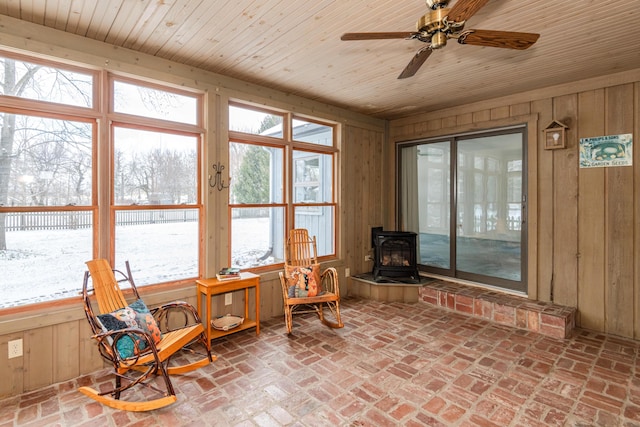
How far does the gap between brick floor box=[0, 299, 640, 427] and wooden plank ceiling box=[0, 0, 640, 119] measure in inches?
109

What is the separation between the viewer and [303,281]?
12.3 feet

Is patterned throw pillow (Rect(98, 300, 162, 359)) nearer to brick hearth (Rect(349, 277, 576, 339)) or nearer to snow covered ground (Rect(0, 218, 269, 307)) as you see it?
snow covered ground (Rect(0, 218, 269, 307))

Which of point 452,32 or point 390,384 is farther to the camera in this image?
point 390,384

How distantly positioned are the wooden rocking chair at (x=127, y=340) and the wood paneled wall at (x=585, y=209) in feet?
12.9

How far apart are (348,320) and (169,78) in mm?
3220

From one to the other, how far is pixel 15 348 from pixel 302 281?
2432 mm

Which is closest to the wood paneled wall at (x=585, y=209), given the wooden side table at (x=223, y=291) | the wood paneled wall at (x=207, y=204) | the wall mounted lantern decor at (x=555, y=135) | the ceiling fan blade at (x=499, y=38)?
the wall mounted lantern decor at (x=555, y=135)

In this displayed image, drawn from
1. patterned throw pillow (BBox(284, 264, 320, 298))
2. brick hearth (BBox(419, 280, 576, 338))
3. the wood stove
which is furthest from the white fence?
brick hearth (BBox(419, 280, 576, 338))

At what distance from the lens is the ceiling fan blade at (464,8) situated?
1.80 meters

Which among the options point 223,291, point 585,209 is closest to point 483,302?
point 585,209

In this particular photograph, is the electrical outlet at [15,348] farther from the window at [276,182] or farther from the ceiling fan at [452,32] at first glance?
the ceiling fan at [452,32]

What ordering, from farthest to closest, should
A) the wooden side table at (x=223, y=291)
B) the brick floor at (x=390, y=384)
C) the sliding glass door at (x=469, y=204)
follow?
the sliding glass door at (x=469, y=204)
the wooden side table at (x=223, y=291)
the brick floor at (x=390, y=384)

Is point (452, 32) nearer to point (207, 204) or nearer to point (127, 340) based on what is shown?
point (207, 204)

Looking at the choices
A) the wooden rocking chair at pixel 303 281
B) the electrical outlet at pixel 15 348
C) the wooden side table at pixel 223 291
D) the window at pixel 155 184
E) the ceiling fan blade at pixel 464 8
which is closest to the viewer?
the ceiling fan blade at pixel 464 8
